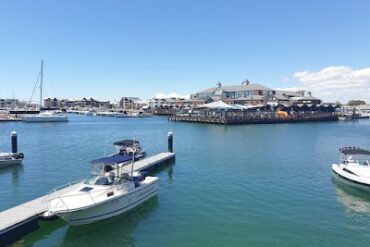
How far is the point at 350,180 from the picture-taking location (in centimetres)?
2691

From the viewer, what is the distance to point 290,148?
49.7 meters

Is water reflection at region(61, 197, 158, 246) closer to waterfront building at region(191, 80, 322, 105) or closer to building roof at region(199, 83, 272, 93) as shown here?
waterfront building at region(191, 80, 322, 105)

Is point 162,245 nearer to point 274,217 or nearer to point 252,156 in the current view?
point 274,217

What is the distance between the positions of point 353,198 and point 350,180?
130 inches

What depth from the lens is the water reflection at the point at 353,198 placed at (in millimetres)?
21641

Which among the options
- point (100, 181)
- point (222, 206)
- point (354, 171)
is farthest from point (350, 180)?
point (100, 181)

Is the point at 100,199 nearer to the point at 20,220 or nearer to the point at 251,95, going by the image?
the point at 20,220

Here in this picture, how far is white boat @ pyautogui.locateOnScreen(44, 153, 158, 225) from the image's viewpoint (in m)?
16.5

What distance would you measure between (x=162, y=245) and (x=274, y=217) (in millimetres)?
7249

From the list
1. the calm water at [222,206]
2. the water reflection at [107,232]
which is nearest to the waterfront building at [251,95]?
the calm water at [222,206]

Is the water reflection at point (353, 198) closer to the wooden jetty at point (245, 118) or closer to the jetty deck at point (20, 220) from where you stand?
the jetty deck at point (20, 220)

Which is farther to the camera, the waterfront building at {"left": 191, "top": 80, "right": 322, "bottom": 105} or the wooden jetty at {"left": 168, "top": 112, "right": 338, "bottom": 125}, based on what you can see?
the waterfront building at {"left": 191, "top": 80, "right": 322, "bottom": 105}

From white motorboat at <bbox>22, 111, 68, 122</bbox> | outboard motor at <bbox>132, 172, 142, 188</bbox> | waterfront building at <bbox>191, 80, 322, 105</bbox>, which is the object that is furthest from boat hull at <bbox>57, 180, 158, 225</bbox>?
waterfront building at <bbox>191, 80, 322, 105</bbox>

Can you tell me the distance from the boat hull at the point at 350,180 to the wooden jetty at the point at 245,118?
234ft
